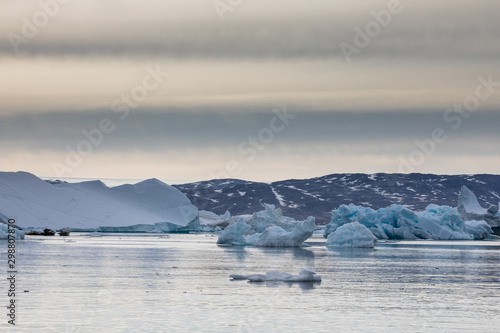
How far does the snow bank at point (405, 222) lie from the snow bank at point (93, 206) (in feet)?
85.4

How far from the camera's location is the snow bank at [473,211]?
313 ft

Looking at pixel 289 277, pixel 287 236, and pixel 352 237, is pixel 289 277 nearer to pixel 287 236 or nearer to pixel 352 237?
pixel 287 236

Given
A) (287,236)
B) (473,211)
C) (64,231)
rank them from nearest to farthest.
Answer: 1. (287,236)
2. (64,231)
3. (473,211)

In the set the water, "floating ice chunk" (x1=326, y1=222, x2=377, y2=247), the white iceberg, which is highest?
the white iceberg

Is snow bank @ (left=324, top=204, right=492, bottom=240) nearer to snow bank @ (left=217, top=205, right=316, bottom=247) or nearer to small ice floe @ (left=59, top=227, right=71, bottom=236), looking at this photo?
snow bank @ (left=217, top=205, right=316, bottom=247)

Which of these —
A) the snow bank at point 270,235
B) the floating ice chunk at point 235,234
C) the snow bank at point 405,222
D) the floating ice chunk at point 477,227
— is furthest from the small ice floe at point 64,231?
the floating ice chunk at point 477,227

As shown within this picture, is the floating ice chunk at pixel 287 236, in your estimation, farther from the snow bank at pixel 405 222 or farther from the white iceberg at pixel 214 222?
the white iceberg at pixel 214 222

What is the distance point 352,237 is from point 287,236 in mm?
5438

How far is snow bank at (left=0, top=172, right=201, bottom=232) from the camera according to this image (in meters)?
87.7

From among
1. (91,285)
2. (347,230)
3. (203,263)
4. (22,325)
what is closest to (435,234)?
(347,230)

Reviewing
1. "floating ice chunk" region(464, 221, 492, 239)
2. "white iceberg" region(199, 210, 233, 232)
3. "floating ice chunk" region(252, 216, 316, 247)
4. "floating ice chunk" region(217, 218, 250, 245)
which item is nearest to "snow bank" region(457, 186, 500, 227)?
"floating ice chunk" region(464, 221, 492, 239)

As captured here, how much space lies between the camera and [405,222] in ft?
273

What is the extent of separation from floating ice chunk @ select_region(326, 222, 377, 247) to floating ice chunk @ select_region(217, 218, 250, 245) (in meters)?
7.30

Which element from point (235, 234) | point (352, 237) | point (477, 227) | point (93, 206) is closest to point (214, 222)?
point (93, 206)
